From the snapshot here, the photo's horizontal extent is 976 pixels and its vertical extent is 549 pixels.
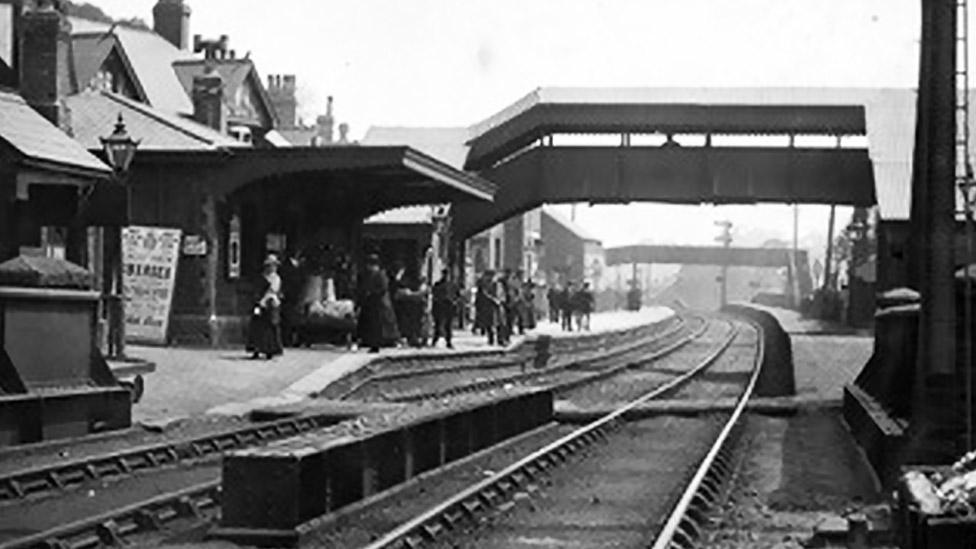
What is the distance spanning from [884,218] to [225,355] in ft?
56.0

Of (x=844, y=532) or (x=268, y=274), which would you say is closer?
(x=844, y=532)

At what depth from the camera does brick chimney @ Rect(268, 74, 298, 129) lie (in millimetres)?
65250

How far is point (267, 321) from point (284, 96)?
41.4 meters

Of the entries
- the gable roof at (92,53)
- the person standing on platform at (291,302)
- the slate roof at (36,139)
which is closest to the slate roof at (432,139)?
the gable roof at (92,53)

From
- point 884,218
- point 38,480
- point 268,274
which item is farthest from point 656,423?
point 884,218

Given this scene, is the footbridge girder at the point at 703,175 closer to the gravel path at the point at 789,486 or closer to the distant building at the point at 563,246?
the gravel path at the point at 789,486

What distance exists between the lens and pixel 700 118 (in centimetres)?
4434

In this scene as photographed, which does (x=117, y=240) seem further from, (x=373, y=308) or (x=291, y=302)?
(x=291, y=302)

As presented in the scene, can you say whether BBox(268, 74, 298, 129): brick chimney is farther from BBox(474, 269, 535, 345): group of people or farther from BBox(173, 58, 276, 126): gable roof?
BBox(474, 269, 535, 345): group of people

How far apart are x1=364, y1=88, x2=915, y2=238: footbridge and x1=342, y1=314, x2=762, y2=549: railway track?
969 inches

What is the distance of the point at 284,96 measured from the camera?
66.1 metres

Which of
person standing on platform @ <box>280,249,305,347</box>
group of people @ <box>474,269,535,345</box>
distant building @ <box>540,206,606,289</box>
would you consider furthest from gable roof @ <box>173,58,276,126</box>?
distant building @ <box>540,206,606,289</box>

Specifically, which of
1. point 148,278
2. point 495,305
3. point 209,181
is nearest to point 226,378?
point 148,278

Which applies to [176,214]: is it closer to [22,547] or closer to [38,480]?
[38,480]
